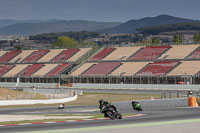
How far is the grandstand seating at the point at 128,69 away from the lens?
320ft

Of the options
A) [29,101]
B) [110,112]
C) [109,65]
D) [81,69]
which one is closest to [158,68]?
[109,65]

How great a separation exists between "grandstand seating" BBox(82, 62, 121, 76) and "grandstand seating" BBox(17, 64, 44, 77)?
15.7 meters

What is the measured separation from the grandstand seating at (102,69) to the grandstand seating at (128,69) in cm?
161

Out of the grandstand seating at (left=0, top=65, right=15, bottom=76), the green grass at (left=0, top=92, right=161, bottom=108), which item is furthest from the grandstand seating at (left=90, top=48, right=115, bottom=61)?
the green grass at (left=0, top=92, right=161, bottom=108)

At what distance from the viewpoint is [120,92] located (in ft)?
264

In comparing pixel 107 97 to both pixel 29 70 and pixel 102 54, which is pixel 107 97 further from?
pixel 29 70

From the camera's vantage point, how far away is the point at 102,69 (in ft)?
341

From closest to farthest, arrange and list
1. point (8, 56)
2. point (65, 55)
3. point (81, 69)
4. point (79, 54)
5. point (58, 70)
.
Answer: point (81, 69) < point (58, 70) < point (79, 54) < point (65, 55) < point (8, 56)

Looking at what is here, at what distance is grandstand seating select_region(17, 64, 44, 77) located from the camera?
11488 centimetres

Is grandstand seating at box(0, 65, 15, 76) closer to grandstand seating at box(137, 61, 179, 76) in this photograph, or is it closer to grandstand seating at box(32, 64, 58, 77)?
grandstand seating at box(32, 64, 58, 77)

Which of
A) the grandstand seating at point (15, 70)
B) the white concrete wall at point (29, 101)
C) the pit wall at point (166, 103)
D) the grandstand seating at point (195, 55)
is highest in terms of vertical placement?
the grandstand seating at point (195, 55)

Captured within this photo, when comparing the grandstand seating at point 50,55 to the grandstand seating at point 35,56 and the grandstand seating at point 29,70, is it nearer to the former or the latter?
the grandstand seating at point 35,56

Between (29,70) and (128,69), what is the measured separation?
2815 cm

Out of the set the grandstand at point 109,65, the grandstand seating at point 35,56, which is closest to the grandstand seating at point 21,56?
the grandstand at point 109,65
